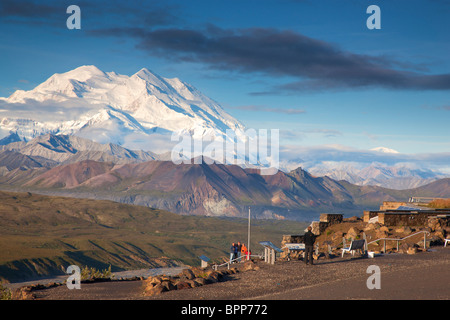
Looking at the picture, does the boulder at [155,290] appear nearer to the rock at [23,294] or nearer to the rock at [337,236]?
the rock at [23,294]

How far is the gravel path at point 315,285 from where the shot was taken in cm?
2181

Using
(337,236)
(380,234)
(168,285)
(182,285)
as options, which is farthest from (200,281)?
(337,236)

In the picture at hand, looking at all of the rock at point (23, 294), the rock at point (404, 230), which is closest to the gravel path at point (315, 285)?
the rock at point (23, 294)

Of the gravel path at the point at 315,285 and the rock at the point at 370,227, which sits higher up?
the rock at the point at 370,227

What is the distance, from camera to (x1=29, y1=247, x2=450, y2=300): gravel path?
2181cm

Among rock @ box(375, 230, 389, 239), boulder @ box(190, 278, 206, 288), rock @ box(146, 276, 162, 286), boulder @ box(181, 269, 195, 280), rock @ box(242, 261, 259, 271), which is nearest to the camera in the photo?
rock @ box(146, 276, 162, 286)

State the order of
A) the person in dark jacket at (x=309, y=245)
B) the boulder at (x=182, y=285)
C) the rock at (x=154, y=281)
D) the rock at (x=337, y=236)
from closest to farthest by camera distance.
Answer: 1. the boulder at (x=182, y=285)
2. the rock at (x=154, y=281)
3. the person in dark jacket at (x=309, y=245)
4. the rock at (x=337, y=236)

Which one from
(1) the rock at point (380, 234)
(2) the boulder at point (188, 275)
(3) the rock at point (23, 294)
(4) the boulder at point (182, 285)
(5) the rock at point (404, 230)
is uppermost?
(5) the rock at point (404, 230)

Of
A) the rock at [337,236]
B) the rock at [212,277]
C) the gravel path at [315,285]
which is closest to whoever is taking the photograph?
the gravel path at [315,285]

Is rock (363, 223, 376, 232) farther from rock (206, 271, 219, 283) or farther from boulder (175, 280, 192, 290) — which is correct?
boulder (175, 280, 192, 290)

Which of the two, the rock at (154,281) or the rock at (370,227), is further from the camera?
the rock at (370,227)

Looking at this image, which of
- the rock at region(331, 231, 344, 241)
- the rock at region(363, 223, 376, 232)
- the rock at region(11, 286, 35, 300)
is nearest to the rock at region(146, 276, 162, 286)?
the rock at region(11, 286, 35, 300)
